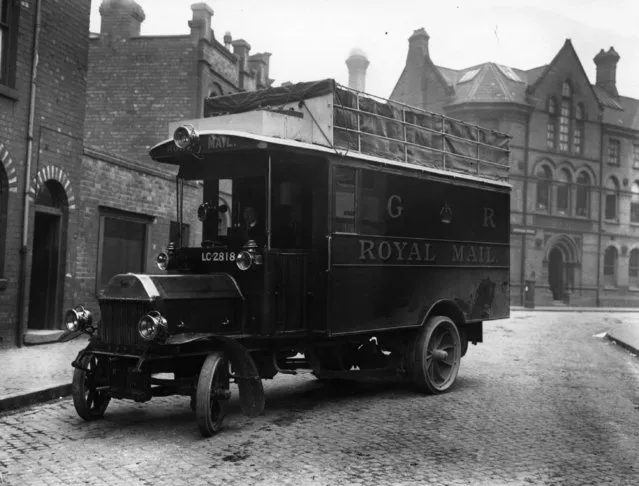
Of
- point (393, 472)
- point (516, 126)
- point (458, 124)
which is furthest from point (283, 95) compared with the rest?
point (516, 126)

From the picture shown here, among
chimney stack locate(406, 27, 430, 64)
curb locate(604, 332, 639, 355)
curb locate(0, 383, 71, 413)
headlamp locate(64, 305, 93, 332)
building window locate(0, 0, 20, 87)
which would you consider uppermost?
chimney stack locate(406, 27, 430, 64)

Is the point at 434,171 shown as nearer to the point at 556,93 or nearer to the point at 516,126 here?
the point at 516,126

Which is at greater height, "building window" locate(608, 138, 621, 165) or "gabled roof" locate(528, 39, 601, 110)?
"gabled roof" locate(528, 39, 601, 110)

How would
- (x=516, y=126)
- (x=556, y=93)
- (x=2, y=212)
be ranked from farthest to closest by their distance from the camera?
(x=556, y=93), (x=516, y=126), (x=2, y=212)

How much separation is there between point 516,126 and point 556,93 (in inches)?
175

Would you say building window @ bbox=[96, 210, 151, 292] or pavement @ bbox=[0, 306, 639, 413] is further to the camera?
building window @ bbox=[96, 210, 151, 292]

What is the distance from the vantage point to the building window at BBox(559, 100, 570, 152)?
3841cm

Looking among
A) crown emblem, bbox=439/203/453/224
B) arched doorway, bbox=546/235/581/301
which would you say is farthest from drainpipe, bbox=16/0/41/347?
arched doorway, bbox=546/235/581/301

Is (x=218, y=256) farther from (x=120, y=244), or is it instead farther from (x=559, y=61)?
(x=559, y=61)

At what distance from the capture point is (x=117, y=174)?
14195 mm

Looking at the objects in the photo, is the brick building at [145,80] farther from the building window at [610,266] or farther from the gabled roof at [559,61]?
the building window at [610,266]

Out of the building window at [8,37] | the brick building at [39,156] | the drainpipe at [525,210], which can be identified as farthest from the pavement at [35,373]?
the drainpipe at [525,210]

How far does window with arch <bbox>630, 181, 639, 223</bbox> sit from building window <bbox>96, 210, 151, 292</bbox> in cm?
3490

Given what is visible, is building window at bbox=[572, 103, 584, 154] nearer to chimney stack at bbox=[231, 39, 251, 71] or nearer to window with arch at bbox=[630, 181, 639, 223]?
window with arch at bbox=[630, 181, 639, 223]
